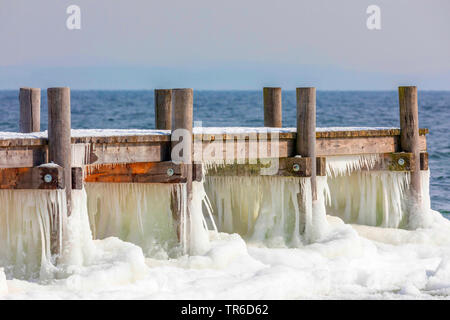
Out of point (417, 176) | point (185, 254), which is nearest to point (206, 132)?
point (185, 254)

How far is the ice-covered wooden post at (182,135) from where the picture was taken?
35.8ft

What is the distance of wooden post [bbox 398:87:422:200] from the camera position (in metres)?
12.9

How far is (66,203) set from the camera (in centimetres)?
1003

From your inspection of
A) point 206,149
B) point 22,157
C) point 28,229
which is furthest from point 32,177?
point 206,149

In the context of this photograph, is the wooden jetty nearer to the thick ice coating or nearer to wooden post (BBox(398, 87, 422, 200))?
wooden post (BBox(398, 87, 422, 200))

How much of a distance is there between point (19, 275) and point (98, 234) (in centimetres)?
159

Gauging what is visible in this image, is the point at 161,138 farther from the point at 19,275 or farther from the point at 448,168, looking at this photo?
the point at 448,168

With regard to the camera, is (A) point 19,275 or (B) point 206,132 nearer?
(A) point 19,275

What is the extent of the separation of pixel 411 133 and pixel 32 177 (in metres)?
6.06

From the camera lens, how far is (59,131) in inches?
391

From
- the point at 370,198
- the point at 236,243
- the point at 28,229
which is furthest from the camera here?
the point at 370,198

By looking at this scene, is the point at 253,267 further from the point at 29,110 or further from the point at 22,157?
→ the point at 29,110
